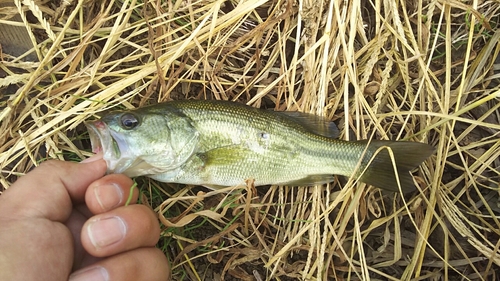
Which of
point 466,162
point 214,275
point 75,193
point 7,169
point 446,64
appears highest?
point 446,64

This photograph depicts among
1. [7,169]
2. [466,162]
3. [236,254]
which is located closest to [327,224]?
[236,254]

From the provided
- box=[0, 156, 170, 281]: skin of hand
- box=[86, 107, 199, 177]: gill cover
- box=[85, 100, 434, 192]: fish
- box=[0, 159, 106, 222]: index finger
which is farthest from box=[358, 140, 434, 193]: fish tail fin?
box=[0, 159, 106, 222]: index finger

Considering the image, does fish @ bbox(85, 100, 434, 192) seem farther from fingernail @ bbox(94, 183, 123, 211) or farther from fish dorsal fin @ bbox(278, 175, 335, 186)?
fingernail @ bbox(94, 183, 123, 211)

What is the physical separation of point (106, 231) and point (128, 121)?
720 millimetres

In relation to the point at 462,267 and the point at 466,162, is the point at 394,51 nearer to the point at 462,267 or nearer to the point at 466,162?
the point at 466,162

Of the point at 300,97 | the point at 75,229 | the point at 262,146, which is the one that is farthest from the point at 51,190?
the point at 300,97

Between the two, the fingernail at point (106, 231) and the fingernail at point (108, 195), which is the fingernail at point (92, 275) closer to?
the fingernail at point (106, 231)

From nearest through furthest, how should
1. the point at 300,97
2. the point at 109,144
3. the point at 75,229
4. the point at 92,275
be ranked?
the point at 92,275 < the point at 75,229 < the point at 109,144 < the point at 300,97

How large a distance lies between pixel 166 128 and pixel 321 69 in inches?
43.2

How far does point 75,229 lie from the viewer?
2.28 meters

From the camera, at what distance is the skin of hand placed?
1.92 m

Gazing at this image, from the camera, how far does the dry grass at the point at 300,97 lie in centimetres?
278

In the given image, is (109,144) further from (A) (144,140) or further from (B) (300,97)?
(B) (300,97)

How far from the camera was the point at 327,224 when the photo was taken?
2746 millimetres
